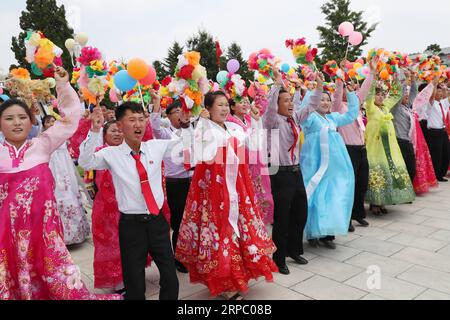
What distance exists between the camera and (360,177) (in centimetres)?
530

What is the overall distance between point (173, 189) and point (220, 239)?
3.55 ft

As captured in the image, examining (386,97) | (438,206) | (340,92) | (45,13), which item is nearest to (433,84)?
(386,97)

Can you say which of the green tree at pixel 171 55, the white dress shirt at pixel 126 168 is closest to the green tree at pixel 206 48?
the green tree at pixel 171 55

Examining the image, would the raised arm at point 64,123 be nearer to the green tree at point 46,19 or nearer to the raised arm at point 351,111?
the raised arm at point 351,111

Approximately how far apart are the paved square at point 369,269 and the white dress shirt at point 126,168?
1.12m

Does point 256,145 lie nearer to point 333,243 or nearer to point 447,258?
point 333,243

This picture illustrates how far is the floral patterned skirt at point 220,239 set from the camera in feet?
10.4

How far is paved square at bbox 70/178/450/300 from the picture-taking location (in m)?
3.34

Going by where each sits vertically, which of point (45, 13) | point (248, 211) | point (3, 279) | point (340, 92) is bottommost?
point (3, 279)

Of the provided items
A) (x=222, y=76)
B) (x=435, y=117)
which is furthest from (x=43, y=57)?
(x=435, y=117)

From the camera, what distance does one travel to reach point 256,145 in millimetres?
3756

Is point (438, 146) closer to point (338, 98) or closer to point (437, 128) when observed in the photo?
point (437, 128)

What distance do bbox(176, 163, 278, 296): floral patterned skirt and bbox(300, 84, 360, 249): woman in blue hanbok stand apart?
1157 mm

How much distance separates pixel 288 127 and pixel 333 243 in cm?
156
